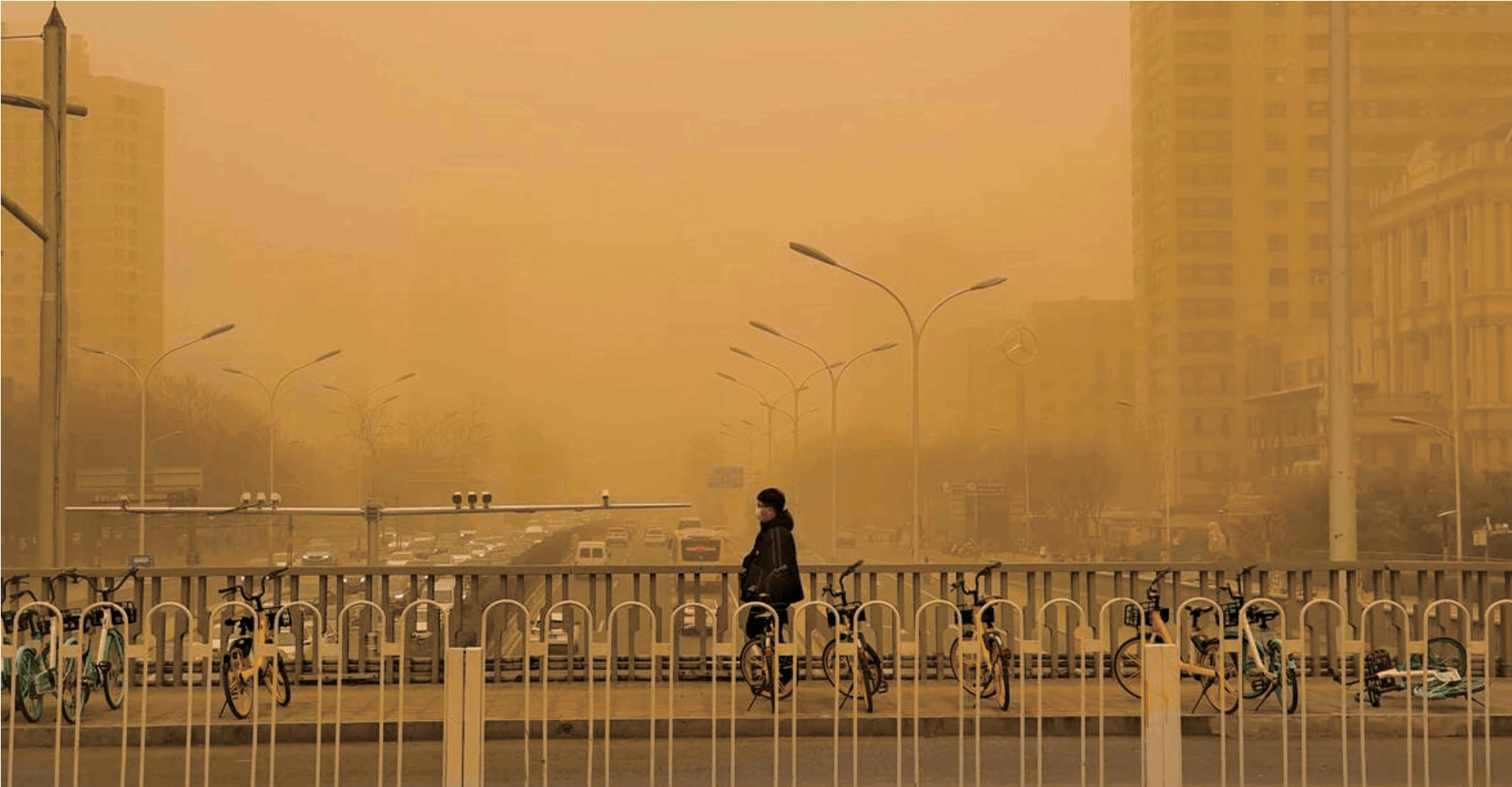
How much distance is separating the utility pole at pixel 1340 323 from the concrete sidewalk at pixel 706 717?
1944 millimetres

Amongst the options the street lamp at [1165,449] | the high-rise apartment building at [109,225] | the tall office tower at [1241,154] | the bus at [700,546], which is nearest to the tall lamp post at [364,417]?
the high-rise apartment building at [109,225]

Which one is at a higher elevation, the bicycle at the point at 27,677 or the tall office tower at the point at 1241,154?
the tall office tower at the point at 1241,154

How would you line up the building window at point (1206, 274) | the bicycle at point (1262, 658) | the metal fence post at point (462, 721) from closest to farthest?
the metal fence post at point (462, 721), the bicycle at point (1262, 658), the building window at point (1206, 274)

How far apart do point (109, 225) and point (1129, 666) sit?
6336 cm

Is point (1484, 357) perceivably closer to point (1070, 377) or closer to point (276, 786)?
point (1070, 377)

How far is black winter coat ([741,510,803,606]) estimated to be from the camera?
13508 millimetres

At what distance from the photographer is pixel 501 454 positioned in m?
85.8

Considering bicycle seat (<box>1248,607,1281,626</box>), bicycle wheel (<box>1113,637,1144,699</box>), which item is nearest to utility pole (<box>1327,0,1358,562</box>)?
bicycle seat (<box>1248,607,1281,626</box>)

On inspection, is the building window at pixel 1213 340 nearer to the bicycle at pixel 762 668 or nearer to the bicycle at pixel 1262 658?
the bicycle at pixel 1262 658

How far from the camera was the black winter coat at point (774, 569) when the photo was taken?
13.5 metres

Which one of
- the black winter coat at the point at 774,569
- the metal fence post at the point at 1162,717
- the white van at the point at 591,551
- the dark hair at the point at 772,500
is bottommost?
the white van at the point at 591,551

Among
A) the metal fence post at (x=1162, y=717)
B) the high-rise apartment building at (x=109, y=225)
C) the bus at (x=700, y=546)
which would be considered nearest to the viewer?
the metal fence post at (x=1162, y=717)

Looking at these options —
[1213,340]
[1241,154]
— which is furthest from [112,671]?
[1241,154]

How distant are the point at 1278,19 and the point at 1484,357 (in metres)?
34.5
